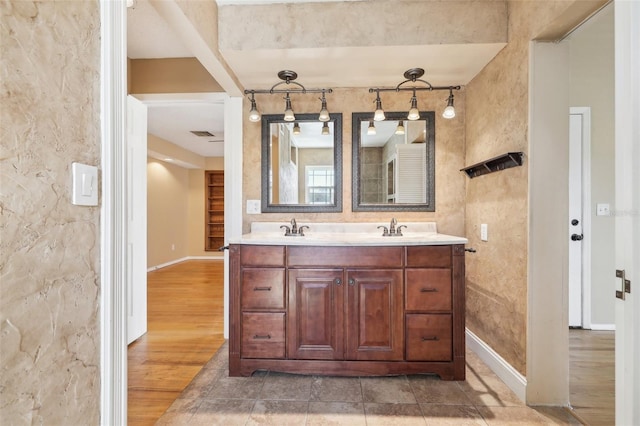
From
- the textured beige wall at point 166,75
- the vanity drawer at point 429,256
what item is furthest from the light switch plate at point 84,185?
the textured beige wall at point 166,75

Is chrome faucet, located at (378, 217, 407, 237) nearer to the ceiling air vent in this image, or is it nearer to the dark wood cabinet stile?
the dark wood cabinet stile

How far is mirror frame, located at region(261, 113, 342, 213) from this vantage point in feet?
9.03

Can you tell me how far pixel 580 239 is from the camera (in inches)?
114

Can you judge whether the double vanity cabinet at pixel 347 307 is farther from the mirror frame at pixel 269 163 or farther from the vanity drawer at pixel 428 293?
the mirror frame at pixel 269 163

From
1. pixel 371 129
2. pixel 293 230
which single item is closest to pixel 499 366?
pixel 293 230

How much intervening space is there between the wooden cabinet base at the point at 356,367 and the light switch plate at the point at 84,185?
1.49 metres

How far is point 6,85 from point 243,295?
5.23ft

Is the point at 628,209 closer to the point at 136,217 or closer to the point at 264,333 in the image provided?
the point at 264,333

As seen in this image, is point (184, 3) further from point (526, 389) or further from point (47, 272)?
point (526, 389)

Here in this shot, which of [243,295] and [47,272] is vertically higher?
[47,272]

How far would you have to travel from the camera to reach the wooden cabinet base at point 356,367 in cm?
203

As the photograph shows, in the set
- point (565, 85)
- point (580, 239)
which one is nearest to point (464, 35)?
point (565, 85)

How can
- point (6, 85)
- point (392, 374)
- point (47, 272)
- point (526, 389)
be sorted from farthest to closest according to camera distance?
point (392, 374), point (526, 389), point (47, 272), point (6, 85)

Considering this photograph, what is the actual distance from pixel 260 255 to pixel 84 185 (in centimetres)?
122
